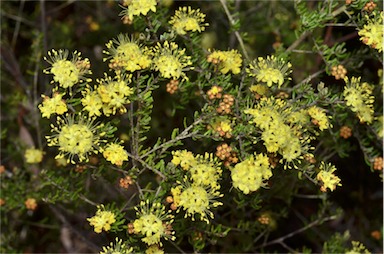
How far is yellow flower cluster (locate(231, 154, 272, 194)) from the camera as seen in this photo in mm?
2168

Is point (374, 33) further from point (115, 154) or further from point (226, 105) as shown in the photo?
point (115, 154)

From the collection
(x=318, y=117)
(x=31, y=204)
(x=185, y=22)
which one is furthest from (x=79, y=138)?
(x=318, y=117)

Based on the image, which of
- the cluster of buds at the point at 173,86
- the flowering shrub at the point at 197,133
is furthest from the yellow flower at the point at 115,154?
the cluster of buds at the point at 173,86

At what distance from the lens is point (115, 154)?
225cm

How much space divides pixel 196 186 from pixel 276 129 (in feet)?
1.23

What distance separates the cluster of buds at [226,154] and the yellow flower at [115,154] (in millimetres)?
366

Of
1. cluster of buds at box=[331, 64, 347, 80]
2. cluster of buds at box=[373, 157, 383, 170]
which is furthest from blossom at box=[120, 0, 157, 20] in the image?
cluster of buds at box=[373, 157, 383, 170]

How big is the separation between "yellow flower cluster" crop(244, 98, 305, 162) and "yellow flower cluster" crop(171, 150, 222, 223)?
226 millimetres

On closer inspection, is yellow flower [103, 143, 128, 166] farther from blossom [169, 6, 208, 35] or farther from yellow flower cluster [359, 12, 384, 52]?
yellow flower cluster [359, 12, 384, 52]

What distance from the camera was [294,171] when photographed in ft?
8.66

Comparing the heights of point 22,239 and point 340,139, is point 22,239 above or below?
below

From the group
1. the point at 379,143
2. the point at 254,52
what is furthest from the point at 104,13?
the point at 379,143

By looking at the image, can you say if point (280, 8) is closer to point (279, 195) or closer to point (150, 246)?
point (279, 195)

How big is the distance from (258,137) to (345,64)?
82 centimetres
